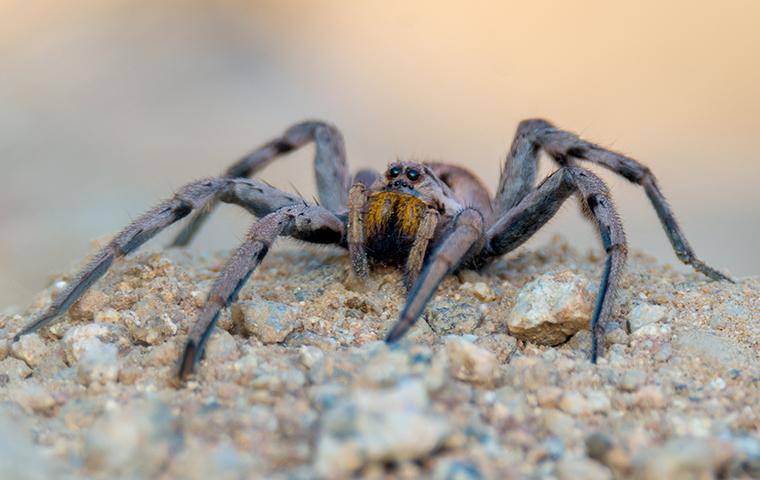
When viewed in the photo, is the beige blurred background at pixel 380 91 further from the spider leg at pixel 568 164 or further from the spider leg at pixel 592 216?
the spider leg at pixel 592 216

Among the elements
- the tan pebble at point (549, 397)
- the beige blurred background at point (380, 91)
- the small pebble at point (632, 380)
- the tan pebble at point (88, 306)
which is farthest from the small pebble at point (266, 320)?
the beige blurred background at point (380, 91)

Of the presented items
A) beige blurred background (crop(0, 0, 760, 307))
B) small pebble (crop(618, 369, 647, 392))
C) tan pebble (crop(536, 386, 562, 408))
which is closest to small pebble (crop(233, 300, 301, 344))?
tan pebble (crop(536, 386, 562, 408))

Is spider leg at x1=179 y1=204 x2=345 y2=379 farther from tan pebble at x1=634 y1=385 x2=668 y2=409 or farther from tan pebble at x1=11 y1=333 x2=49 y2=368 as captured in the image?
tan pebble at x1=634 y1=385 x2=668 y2=409

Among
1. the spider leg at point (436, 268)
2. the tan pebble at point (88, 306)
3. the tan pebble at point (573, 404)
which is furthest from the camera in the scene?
the tan pebble at point (88, 306)

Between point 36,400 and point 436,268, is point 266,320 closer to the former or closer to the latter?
point 436,268

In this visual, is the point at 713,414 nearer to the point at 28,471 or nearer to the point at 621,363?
the point at 621,363

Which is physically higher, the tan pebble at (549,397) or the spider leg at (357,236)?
the spider leg at (357,236)
